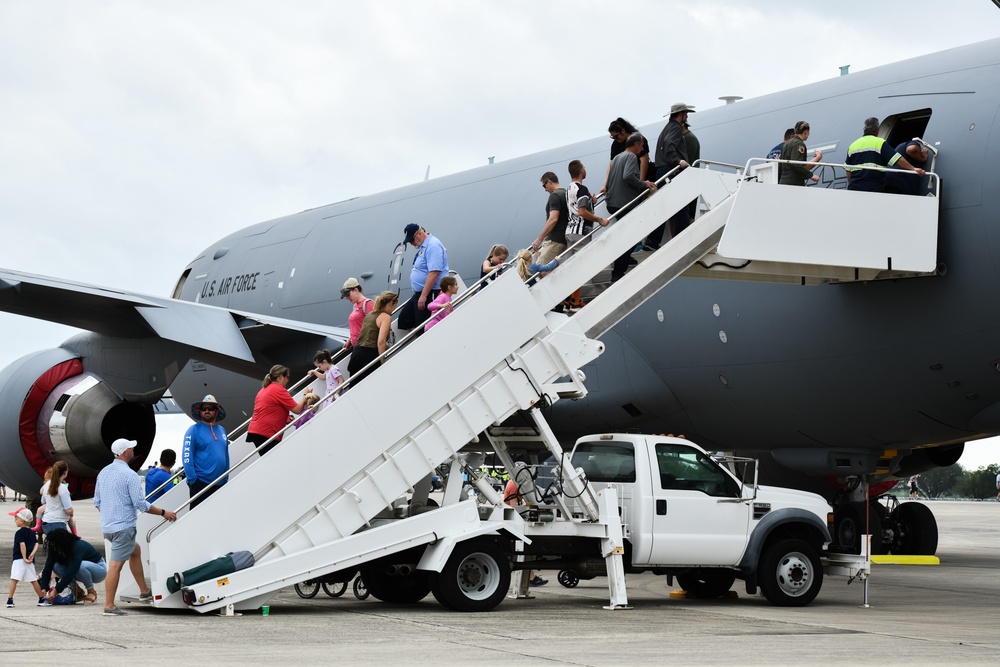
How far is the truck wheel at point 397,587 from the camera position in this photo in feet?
39.1

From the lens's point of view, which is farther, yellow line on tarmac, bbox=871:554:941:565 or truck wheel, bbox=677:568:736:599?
yellow line on tarmac, bbox=871:554:941:565

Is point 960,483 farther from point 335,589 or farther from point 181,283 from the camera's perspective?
point 335,589

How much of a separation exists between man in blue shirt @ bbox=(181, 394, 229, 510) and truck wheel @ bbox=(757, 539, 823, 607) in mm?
5084

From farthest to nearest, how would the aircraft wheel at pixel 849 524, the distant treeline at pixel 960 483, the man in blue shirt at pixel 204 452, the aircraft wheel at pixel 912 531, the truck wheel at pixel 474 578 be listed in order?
the distant treeline at pixel 960 483, the aircraft wheel at pixel 912 531, the aircraft wheel at pixel 849 524, the man in blue shirt at pixel 204 452, the truck wheel at pixel 474 578

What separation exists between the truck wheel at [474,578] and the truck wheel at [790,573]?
8.66ft

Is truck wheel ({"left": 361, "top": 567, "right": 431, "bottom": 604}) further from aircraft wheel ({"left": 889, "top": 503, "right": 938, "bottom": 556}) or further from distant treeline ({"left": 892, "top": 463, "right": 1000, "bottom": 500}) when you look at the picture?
distant treeline ({"left": 892, "top": 463, "right": 1000, "bottom": 500})

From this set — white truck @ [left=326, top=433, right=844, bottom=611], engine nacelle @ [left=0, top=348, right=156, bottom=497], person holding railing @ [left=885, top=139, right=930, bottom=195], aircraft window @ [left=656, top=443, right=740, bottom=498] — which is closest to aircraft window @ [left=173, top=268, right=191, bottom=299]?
engine nacelle @ [left=0, top=348, right=156, bottom=497]

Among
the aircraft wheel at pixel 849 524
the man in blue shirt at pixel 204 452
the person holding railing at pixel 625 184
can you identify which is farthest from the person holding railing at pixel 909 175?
the man in blue shirt at pixel 204 452

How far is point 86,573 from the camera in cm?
1189

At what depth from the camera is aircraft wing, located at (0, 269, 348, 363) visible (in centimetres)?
1473

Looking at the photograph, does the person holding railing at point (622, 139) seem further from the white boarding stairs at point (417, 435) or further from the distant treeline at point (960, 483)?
the distant treeline at point (960, 483)

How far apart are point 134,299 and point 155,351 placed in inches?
51.7

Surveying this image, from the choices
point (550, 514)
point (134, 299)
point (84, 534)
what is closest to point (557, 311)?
point (550, 514)

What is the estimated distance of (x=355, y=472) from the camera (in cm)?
1080
